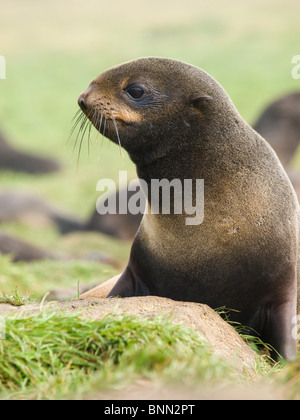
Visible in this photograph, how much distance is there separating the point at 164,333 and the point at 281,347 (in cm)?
146

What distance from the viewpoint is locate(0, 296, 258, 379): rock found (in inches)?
167

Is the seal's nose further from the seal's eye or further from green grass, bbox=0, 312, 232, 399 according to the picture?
green grass, bbox=0, 312, 232, 399

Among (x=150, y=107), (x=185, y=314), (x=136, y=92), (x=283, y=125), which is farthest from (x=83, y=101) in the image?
(x=283, y=125)

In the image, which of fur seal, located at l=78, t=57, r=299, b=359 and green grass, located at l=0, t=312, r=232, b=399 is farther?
fur seal, located at l=78, t=57, r=299, b=359

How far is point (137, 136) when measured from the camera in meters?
5.16

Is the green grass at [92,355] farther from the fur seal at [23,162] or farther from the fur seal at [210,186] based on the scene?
the fur seal at [23,162]

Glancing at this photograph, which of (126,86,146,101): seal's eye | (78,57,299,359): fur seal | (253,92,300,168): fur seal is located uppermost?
(253,92,300,168): fur seal

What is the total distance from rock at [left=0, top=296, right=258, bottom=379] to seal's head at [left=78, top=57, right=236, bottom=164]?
1.18 metres

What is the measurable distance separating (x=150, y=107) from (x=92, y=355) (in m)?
2.14

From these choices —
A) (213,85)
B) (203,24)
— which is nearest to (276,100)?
(213,85)

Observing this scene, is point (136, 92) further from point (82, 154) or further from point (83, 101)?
point (82, 154)

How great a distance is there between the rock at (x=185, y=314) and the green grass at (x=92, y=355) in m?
0.19

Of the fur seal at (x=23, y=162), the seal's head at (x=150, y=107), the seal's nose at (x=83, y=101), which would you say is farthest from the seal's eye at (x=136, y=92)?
the fur seal at (x=23, y=162)

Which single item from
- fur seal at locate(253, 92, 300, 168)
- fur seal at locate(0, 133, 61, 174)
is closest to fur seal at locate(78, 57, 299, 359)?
fur seal at locate(253, 92, 300, 168)
